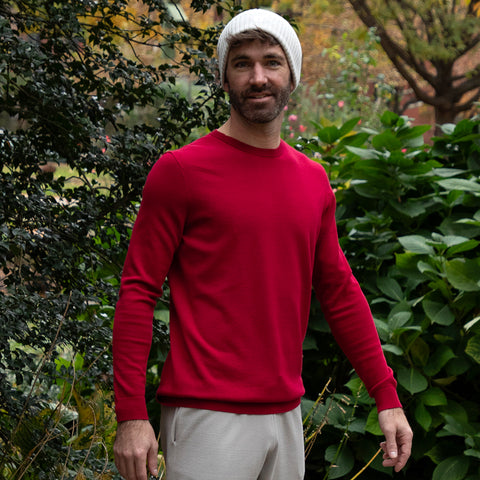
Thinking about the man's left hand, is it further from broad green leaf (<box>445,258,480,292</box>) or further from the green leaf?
the green leaf

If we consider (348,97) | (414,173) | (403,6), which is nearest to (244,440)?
(414,173)

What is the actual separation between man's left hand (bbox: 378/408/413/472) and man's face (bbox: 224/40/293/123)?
89 cm

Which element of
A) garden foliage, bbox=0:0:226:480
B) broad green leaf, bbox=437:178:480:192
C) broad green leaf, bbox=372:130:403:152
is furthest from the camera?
broad green leaf, bbox=372:130:403:152

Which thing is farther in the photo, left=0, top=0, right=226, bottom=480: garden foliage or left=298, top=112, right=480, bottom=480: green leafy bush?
left=298, top=112, right=480, bottom=480: green leafy bush

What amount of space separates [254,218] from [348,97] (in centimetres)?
984

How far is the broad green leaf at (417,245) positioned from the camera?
120 inches

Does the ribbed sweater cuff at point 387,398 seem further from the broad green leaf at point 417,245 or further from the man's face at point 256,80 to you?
the broad green leaf at point 417,245

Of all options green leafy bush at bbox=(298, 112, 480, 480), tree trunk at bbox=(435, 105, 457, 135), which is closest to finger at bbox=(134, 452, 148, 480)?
green leafy bush at bbox=(298, 112, 480, 480)

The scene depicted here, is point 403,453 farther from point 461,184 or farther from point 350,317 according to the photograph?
point 461,184

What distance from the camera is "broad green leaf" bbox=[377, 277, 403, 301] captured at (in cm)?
327

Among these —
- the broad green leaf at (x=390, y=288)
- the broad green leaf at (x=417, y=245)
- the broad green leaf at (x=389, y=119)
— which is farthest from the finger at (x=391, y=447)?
the broad green leaf at (x=389, y=119)

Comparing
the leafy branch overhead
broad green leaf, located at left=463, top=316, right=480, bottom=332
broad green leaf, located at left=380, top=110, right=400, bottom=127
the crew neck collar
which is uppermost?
the leafy branch overhead

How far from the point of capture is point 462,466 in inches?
116

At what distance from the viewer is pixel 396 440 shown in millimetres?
2051
